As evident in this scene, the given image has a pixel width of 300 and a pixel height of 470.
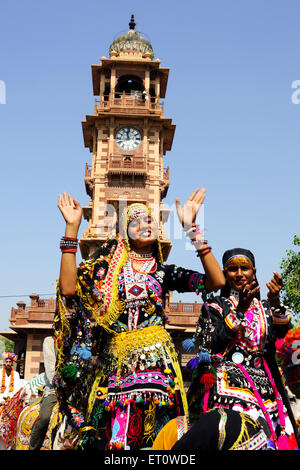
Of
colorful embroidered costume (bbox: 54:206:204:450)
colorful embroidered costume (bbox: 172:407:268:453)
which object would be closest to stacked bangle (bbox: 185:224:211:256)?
colorful embroidered costume (bbox: 54:206:204:450)

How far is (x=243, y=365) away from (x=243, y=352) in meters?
0.11

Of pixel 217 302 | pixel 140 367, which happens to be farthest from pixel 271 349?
→ pixel 140 367

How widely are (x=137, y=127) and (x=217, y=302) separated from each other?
99.6ft

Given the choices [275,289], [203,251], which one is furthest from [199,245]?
[275,289]

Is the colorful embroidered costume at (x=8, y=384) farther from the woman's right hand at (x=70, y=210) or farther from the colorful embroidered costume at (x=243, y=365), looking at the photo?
the colorful embroidered costume at (x=243, y=365)

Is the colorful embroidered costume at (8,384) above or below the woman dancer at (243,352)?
above

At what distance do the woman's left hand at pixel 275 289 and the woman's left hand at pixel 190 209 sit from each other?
75 centimetres

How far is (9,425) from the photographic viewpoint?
8.25m

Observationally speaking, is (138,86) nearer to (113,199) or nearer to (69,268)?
(113,199)

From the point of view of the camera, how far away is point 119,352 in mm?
3871

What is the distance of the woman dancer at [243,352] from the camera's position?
3.52 meters

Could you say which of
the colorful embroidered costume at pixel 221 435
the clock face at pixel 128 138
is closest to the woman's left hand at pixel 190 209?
the colorful embroidered costume at pixel 221 435

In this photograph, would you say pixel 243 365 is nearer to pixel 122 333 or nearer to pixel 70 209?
pixel 122 333
